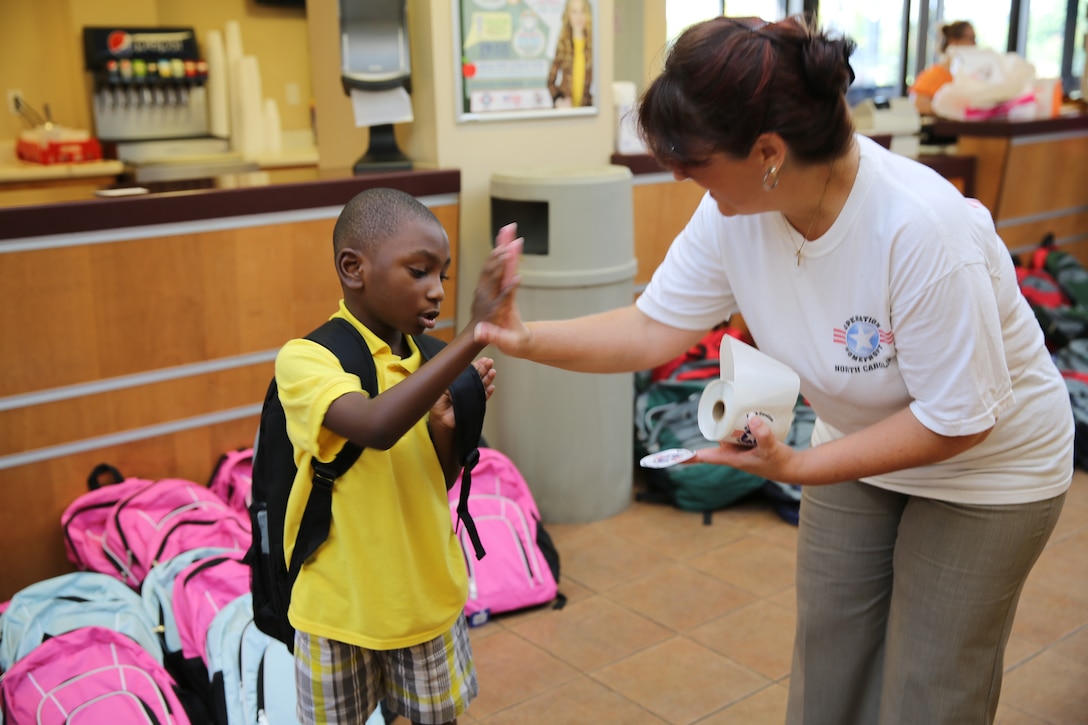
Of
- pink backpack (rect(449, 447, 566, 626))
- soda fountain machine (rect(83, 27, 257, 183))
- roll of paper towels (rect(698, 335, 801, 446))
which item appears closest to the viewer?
roll of paper towels (rect(698, 335, 801, 446))

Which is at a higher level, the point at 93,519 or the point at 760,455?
the point at 760,455

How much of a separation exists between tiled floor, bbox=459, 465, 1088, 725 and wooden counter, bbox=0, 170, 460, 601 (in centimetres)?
112

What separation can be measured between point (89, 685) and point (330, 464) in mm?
1146

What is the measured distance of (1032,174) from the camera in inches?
227

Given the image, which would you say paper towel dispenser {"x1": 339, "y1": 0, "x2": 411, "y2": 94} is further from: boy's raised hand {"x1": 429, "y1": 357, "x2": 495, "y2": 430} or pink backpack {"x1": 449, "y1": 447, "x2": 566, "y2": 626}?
boy's raised hand {"x1": 429, "y1": 357, "x2": 495, "y2": 430}

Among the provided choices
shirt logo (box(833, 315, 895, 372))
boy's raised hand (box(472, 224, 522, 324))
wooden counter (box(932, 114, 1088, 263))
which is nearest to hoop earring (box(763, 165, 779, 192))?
shirt logo (box(833, 315, 895, 372))

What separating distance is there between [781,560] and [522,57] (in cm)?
197

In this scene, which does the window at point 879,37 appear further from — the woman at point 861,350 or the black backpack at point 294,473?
the black backpack at point 294,473

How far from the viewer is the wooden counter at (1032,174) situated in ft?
18.3

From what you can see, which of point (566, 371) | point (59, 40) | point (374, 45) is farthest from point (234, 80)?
point (566, 371)

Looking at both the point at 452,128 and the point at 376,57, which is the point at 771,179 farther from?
the point at 376,57

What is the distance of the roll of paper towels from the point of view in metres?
1.49

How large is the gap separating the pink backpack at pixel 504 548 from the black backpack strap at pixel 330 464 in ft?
4.61

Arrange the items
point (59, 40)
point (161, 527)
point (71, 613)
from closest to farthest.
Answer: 1. point (71, 613)
2. point (161, 527)
3. point (59, 40)
